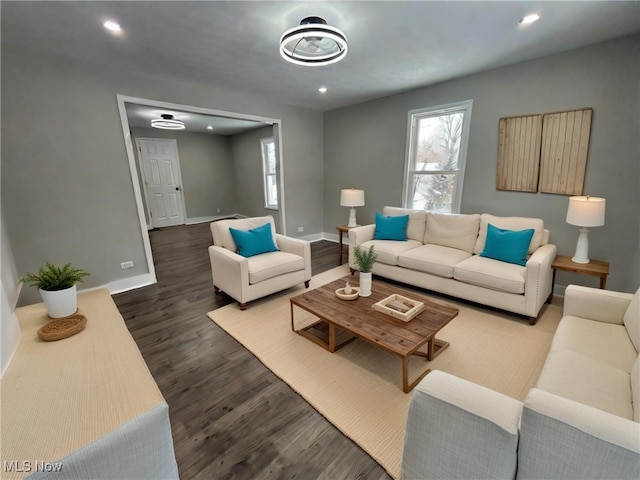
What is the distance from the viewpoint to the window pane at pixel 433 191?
159 inches

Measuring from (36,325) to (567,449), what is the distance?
3074 millimetres

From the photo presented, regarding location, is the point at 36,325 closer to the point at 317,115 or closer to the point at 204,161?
the point at 317,115

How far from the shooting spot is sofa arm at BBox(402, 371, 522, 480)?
954 mm

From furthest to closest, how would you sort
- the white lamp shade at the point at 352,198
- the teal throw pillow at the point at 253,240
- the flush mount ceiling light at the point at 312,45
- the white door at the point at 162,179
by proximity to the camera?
the white door at the point at 162,179, the white lamp shade at the point at 352,198, the teal throw pillow at the point at 253,240, the flush mount ceiling light at the point at 312,45

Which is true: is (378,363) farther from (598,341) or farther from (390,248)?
(390,248)

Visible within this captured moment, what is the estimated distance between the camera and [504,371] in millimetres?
2000

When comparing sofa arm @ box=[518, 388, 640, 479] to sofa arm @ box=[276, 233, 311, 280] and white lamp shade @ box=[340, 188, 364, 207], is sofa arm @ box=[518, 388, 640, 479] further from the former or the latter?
white lamp shade @ box=[340, 188, 364, 207]

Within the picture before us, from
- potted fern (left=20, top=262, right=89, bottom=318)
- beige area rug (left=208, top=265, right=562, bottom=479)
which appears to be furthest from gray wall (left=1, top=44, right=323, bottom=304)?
beige area rug (left=208, top=265, right=562, bottom=479)

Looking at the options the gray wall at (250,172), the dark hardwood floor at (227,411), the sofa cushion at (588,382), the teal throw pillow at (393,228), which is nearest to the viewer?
the sofa cushion at (588,382)

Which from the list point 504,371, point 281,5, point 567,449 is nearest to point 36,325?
point 281,5

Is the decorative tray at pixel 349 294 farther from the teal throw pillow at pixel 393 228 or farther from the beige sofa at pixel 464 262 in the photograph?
the teal throw pillow at pixel 393 228

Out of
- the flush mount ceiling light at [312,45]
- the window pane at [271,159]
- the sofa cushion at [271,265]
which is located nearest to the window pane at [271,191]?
the window pane at [271,159]

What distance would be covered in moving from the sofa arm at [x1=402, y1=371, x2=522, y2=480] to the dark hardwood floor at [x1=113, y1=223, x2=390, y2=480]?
0.37 m

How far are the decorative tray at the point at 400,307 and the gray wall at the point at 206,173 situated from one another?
7.02 m
